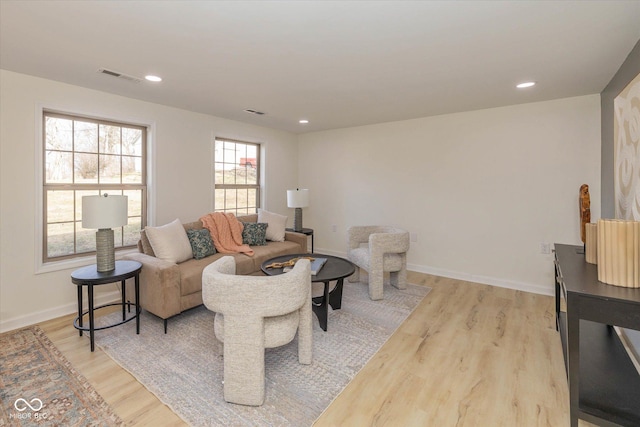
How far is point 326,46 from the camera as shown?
220cm

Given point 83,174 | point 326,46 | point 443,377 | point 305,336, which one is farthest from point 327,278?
point 83,174

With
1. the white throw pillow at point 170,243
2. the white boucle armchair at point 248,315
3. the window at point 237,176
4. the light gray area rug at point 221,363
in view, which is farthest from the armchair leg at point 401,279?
the window at point 237,176

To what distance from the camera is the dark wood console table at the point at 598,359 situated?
1471mm

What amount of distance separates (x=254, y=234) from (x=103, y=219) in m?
1.86

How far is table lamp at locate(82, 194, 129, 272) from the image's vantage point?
2.52 m

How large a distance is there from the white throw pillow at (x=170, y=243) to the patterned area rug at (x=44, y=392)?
3.55 feet

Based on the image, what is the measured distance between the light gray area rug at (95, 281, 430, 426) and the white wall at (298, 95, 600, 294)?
1.72 meters

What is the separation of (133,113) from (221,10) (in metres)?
2.41

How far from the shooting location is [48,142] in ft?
10.0

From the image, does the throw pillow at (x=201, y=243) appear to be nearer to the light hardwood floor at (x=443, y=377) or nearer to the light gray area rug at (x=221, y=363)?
the light gray area rug at (x=221, y=363)

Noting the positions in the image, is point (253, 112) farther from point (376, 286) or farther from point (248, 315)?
point (248, 315)

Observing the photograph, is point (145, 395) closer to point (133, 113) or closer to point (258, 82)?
point (258, 82)

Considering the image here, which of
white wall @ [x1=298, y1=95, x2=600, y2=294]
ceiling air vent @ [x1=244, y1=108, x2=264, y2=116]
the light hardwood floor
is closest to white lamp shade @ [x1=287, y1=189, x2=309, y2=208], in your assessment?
white wall @ [x1=298, y1=95, x2=600, y2=294]

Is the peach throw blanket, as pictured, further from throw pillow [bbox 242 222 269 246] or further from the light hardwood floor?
the light hardwood floor
